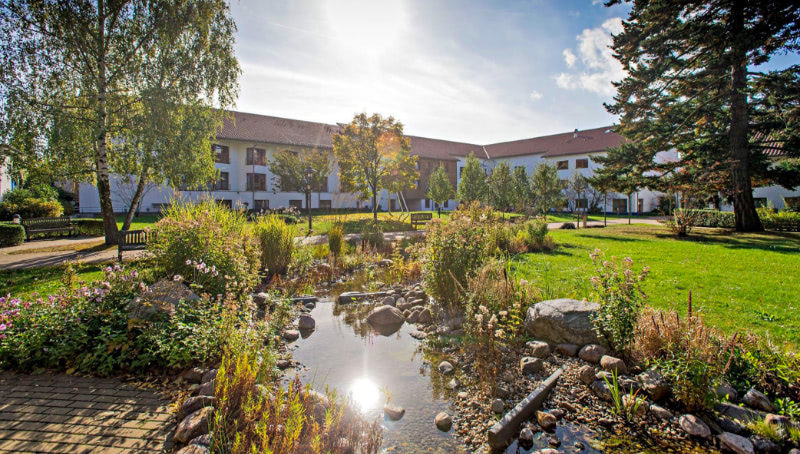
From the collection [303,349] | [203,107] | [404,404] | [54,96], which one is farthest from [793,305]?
[54,96]

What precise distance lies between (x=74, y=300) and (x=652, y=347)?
6.86m

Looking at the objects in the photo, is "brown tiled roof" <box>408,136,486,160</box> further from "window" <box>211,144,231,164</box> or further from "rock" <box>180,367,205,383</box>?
"rock" <box>180,367,205,383</box>

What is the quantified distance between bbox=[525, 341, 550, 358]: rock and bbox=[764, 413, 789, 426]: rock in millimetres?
1993

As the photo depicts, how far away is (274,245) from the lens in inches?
362

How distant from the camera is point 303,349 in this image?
523 centimetres

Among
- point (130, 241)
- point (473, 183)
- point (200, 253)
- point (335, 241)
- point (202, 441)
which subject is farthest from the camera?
point (473, 183)

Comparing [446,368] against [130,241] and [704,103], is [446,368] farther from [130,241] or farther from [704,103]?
[704,103]

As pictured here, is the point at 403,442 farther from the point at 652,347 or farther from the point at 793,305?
the point at 793,305

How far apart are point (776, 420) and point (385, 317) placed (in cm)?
471

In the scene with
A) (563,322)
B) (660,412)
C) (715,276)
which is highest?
(715,276)

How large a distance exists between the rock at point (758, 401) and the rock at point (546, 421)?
5.65 ft

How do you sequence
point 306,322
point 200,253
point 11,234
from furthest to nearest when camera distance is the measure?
point 11,234, point 306,322, point 200,253

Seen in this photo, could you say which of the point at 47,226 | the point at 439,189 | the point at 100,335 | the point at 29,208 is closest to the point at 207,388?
the point at 100,335

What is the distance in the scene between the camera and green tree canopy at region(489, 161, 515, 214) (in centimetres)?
2991
